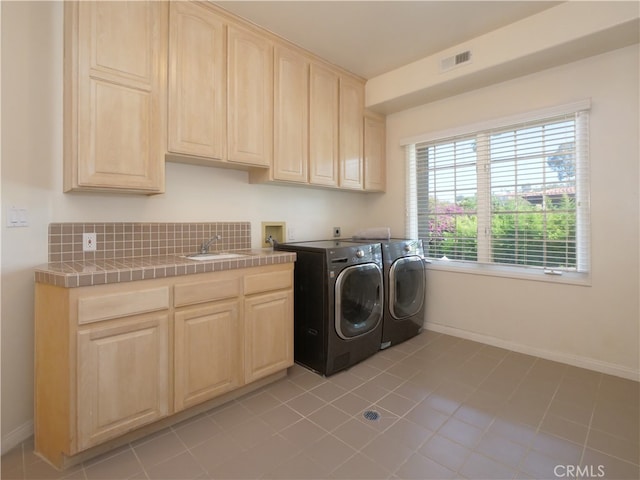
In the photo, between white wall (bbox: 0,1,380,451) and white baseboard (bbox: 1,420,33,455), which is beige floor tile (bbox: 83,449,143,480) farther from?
white wall (bbox: 0,1,380,451)

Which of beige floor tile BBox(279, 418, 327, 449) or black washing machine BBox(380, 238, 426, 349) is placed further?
black washing machine BBox(380, 238, 426, 349)

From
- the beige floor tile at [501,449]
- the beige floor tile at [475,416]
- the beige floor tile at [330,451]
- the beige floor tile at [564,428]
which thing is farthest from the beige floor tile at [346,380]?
the beige floor tile at [564,428]

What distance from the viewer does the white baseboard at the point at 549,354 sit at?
236 cm

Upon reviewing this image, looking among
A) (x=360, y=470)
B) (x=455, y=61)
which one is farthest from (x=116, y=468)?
(x=455, y=61)

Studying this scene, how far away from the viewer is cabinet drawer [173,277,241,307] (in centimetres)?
178

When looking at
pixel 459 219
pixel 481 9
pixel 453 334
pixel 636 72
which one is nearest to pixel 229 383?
pixel 453 334

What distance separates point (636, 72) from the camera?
228 cm

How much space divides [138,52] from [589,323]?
142 inches

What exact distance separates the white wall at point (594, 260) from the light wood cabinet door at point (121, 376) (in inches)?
105

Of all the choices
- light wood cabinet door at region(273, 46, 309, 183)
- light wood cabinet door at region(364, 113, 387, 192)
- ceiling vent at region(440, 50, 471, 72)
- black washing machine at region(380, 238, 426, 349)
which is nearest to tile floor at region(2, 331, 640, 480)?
black washing machine at region(380, 238, 426, 349)

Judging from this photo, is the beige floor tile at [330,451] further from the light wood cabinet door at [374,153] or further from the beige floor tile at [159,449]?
the light wood cabinet door at [374,153]

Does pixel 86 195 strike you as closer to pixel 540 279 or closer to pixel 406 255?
pixel 406 255

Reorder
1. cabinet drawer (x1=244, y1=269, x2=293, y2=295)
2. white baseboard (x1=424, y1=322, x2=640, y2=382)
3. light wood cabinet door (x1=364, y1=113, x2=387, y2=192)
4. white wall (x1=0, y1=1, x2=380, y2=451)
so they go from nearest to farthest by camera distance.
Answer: white wall (x1=0, y1=1, x2=380, y2=451), cabinet drawer (x1=244, y1=269, x2=293, y2=295), white baseboard (x1=424, y1=322, x2=640, y2=382), light wood cabinet door (x1=364, y1=113, x2=387, y2=192)

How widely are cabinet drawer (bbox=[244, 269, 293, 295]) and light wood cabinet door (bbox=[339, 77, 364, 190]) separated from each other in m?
1.29
